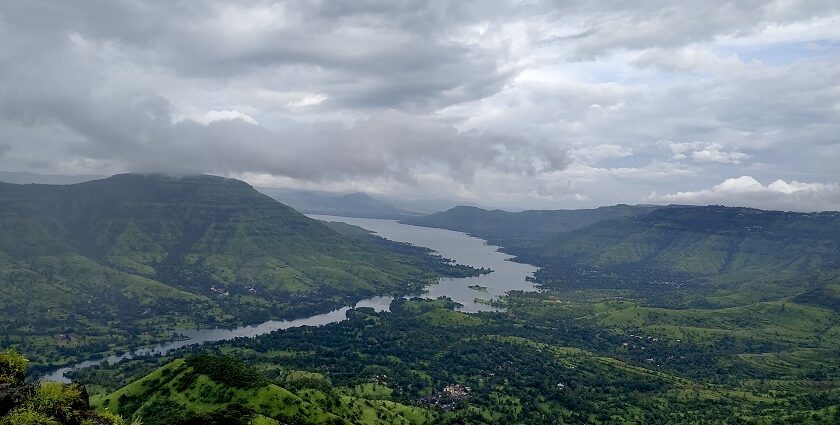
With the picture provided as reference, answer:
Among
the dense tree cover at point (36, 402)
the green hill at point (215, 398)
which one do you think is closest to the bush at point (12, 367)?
the dense tree cover at point (36, 402)

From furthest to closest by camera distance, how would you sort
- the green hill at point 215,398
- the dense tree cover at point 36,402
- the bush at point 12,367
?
1. the green hill at point 215,398
2. the bush at point 12,367
3. the dense tree cover at point 36,402

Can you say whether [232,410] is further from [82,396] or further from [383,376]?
[383,376]

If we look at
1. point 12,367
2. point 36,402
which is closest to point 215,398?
point 12,367

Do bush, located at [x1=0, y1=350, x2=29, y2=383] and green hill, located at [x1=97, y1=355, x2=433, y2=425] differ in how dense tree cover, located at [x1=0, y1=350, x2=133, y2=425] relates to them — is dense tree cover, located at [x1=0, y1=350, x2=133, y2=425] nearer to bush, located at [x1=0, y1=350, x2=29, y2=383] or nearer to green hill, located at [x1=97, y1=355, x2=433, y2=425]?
bush, located at [x1=0, y1=350, x2=29, y2=383]

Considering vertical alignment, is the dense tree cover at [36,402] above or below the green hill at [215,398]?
above

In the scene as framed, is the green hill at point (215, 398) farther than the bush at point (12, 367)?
Yes

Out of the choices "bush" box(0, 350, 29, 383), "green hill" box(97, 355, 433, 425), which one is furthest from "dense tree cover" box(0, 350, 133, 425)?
"green hill" box(97, 355, 433, 425)

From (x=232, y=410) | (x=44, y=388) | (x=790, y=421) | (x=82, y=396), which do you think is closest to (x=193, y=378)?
(x=232, y=410)

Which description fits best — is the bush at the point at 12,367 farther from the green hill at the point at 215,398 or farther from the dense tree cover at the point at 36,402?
the green hill at the point at 215,398

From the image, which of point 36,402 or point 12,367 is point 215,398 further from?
point 36,402
